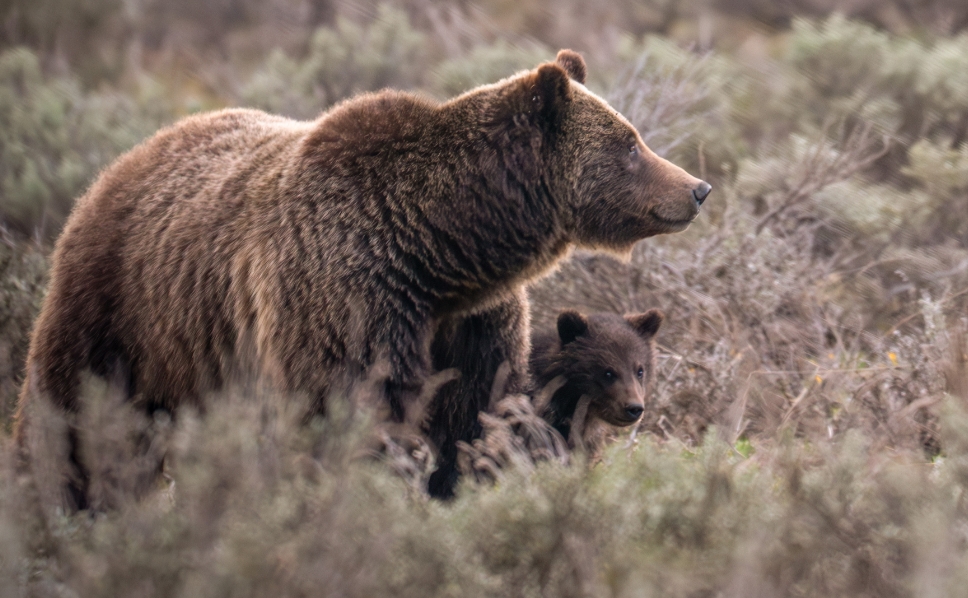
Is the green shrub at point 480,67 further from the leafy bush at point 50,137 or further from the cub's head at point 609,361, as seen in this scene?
A: the cub's head at point 609,361

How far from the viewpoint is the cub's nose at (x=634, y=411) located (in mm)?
5070

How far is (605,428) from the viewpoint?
18.6 ft

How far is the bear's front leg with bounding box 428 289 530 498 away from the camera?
451 cm

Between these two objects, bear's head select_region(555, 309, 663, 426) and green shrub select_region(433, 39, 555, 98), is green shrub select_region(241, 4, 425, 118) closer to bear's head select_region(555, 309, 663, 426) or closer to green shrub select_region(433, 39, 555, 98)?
green shrub select_region(433, 39, 555, 98)

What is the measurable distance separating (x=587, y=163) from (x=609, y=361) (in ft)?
4.21

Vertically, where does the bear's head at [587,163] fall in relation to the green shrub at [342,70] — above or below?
above

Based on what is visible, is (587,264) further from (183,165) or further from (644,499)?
(644,499)

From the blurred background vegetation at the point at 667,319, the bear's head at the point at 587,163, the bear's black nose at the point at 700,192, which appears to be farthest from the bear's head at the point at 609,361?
the bear's black nose at the point at 700,192

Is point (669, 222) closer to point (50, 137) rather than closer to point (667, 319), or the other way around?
point (667, 319)

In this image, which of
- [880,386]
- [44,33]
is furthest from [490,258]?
[44,33]

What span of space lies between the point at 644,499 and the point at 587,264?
3669mm

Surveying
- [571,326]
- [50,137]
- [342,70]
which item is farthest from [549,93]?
[342,70]

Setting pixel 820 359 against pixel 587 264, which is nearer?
pixel 820 359

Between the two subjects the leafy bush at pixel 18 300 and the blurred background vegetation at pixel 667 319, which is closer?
the blurred background vegetation at pixel 667 319
